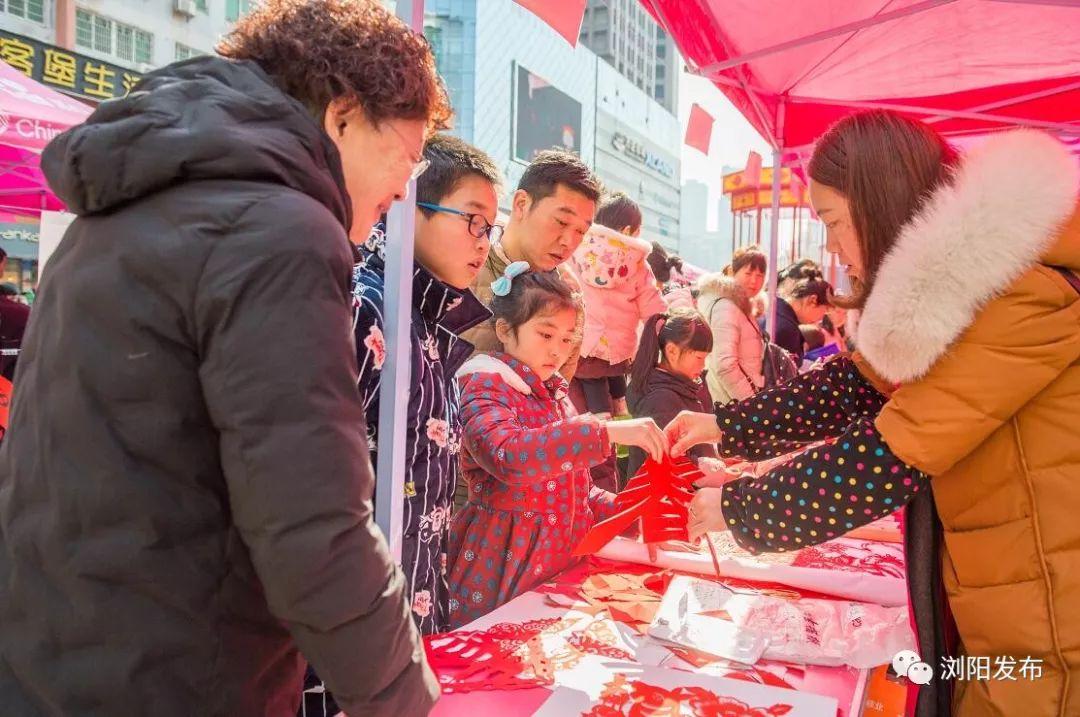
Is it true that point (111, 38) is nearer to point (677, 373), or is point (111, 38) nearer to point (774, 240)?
point (774, 240)

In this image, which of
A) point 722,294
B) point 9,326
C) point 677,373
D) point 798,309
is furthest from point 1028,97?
point 9,326

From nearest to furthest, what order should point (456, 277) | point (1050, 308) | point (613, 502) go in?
point (1050, 308)
point (456, 277)
point (613, 502)

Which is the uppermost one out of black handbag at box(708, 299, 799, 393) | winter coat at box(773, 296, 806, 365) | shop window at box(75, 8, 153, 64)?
shop window at box(75, 8, 153, 64)

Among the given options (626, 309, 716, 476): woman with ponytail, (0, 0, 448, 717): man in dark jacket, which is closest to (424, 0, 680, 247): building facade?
(626, 309, 716, 476): woman with ponytail

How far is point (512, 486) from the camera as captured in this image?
158 centimetres

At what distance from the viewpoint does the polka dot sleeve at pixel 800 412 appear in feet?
5.11

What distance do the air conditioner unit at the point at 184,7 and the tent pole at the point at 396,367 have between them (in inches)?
652

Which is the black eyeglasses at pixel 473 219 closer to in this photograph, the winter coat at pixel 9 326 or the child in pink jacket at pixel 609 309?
the child in pink jacket at pixel 609 309

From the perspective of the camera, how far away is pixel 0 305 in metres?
3.98

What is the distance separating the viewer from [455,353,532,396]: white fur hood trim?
162cm

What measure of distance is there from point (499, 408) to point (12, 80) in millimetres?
3835

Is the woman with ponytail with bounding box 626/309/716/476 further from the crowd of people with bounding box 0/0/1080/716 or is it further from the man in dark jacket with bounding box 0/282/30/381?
the man in dark jacket with bounding box 0/282/30/381

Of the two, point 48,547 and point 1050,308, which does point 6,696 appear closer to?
point 48,547

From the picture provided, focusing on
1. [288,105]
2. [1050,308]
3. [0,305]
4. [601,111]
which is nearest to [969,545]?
[1050,308]
